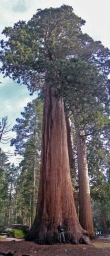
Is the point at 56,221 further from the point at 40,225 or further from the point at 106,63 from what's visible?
the point at 106,63

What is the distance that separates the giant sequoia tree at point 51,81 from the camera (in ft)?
29.2

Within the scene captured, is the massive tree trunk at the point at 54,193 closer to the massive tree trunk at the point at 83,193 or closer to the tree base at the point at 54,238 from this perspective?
the tree base at the point at 54,238

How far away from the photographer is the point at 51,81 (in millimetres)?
9945

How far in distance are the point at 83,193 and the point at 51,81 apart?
726 cm

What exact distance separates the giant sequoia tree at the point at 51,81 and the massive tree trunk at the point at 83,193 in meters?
4.22

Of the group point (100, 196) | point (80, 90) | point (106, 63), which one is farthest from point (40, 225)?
point (106, 63)

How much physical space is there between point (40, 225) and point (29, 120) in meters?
15.1

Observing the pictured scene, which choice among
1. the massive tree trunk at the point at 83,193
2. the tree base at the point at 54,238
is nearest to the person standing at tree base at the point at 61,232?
the tree base at the point at 54,238

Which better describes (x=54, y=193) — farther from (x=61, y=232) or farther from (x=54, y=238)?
(x=54, y=238)

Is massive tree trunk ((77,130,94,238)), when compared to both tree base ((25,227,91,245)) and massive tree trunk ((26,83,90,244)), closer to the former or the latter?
massive tree trunk ((26,83,90,244))

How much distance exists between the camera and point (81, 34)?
42.9ft

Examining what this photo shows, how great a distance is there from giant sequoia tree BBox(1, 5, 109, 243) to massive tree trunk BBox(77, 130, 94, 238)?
4221 mm

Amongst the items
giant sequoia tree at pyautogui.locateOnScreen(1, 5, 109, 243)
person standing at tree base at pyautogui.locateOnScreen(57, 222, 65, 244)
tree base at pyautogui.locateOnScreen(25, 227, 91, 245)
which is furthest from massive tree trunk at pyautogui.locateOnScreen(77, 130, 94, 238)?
person standing at tree base at pyautogui.locateOnScreen(57, 222, 65, 244)

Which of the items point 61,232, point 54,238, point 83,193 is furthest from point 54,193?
point 83,193
